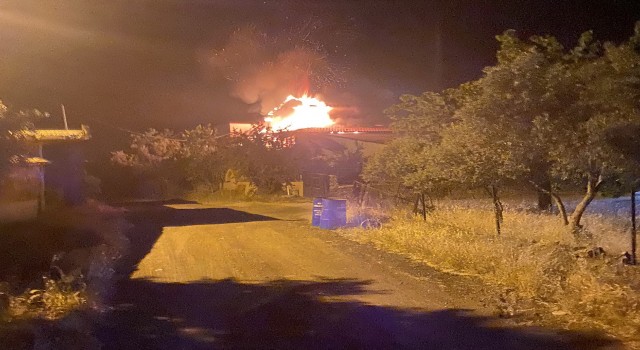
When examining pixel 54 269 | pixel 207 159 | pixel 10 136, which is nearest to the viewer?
pixel 10 136

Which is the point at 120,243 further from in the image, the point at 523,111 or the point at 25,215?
the point at 523,111

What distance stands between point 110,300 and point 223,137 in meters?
30.1

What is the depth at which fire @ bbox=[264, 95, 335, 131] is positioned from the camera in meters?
45.5

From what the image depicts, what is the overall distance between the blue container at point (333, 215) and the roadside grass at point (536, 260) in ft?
5.72

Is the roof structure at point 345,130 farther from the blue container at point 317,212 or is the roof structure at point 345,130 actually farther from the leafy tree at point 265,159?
the blue container at point 317,212

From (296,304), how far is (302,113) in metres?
36.8

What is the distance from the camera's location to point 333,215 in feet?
63.8

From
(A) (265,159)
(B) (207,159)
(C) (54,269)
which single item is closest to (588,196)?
(C) (54,269)

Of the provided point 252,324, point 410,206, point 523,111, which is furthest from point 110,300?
point 410,206

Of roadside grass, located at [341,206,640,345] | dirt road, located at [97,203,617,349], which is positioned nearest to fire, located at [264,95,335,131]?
roadside grass, located at [341,206,640,345]

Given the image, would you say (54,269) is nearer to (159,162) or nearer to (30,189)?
(30,189)

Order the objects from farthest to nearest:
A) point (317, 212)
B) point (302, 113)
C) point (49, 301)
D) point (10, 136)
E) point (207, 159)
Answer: point (302, 113), point (207, 159), point (317, 212), point (10, 136), point (49, 301)

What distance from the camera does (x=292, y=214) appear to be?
25.4 metres

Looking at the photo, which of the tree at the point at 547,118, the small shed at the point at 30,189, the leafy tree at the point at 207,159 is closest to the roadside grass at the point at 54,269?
the small shed at the point at 30,189
